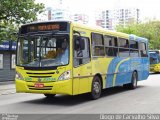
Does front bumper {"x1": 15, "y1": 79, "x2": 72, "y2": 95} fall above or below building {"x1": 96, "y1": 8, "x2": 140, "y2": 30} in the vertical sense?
below

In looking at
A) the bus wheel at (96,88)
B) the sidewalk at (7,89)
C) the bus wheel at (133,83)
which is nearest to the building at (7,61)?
the sidewalk at (7,89)

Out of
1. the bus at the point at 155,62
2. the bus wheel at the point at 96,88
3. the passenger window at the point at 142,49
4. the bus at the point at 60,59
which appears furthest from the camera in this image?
the bus at the point at 155,62

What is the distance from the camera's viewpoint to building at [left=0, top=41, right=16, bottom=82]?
26483mm

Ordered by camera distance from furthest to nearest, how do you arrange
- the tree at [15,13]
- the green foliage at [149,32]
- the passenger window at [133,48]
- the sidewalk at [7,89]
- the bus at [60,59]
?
the green foliage at [149,32] → the tree at [15,13] → the passenger window at [133,48] → the sidewalk at [7,89] → the bus at [60,59]

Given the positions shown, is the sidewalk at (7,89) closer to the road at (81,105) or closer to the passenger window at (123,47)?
the road at (81,105)

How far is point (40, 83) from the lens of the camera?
12.4 metres

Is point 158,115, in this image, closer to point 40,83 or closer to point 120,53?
point 40,83

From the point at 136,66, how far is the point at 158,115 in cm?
892

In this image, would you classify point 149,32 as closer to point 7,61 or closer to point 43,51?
point 7,61

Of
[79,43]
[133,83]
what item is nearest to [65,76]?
[79,43]

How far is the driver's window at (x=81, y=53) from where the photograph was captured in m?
12.6

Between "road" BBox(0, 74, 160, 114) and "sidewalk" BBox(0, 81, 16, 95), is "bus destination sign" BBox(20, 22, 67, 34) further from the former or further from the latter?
"sidewalk" BBox(0, 81, 16, 95)

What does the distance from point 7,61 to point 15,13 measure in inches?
262

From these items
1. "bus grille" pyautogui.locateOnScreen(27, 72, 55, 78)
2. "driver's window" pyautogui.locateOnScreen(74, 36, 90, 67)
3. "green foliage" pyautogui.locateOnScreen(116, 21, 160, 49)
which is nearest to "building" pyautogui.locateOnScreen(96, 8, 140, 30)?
"green foliage" pyautogui.locateOnScreen(116, 21, 160, 49)
